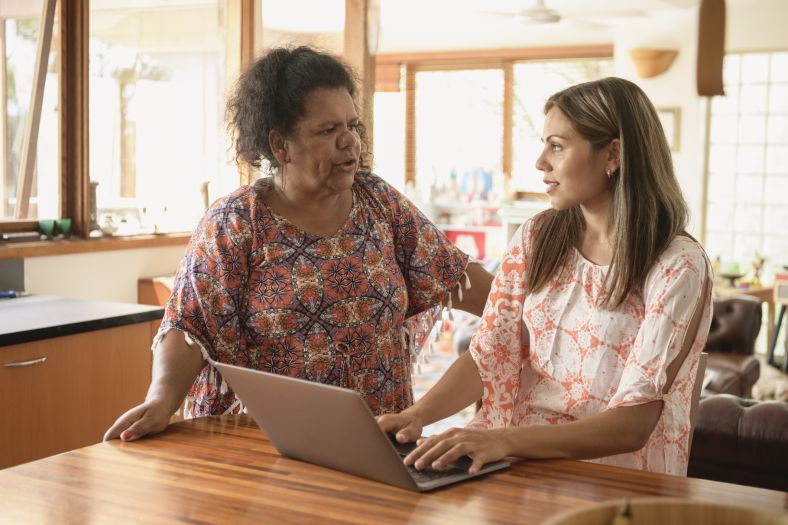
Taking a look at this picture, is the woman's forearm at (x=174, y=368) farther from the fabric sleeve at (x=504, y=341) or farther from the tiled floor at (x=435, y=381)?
the tiled floor at (x=435, y=381)

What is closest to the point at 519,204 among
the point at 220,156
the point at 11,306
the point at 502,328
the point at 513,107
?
the point at 513,107

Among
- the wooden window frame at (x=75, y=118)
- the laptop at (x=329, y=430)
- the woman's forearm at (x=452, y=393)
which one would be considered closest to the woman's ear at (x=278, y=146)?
the woman's forearm at (x=452, y=393)

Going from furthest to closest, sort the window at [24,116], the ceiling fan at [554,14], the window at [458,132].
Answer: the window at [458,132], the ceiling fan at [554,14], the window at [24,116]

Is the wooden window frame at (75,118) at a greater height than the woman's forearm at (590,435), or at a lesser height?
greater

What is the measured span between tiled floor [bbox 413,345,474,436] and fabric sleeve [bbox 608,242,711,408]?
10.9 ft

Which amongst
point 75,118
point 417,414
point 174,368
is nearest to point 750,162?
point 75,118

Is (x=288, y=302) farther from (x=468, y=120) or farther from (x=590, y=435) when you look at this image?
(x=468, y=120)

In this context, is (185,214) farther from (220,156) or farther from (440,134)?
(440,134)

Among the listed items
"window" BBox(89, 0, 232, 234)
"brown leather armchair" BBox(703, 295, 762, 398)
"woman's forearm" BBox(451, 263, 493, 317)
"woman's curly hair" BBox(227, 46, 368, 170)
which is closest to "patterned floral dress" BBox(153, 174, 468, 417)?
"woman's curly hair" BBox(227, 46, 368, 170)

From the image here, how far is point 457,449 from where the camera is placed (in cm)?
148

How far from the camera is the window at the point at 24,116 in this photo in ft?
11.8

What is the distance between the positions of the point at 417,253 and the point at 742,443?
0.98 meters

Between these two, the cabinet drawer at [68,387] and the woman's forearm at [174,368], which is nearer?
the woman's forearm at [174,368]

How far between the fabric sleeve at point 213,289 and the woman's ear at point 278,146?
0.67 ft
